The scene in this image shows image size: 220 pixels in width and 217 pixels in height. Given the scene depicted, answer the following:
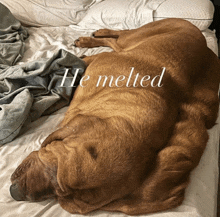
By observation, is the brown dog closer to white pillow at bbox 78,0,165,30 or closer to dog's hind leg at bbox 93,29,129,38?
dog's hind leg at bbox 93,29,129,38

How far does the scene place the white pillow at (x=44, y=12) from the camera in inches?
98.6

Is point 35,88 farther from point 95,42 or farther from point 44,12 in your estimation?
point 44,12

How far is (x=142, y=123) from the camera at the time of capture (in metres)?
0.89

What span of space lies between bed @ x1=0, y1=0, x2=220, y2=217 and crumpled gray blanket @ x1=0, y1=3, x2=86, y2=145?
0.06 ft

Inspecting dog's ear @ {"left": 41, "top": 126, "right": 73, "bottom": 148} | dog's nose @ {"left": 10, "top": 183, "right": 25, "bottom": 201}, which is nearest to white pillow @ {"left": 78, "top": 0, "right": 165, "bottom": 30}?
dog's ear @ {"left": 41, "top": 126, "right": 73, "bottom": 148}

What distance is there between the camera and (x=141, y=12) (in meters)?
2.29

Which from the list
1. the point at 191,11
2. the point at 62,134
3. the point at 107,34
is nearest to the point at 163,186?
the point at 62,134

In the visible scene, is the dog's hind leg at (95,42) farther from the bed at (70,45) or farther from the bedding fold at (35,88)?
the bedding fold at (35,88)

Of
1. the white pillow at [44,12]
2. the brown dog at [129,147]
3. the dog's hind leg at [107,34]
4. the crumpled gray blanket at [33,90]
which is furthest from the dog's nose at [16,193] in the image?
the white pillow at [44,12]

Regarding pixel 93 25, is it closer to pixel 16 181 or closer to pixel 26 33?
pixel 26 33

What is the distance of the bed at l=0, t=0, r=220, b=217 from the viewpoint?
91 cm

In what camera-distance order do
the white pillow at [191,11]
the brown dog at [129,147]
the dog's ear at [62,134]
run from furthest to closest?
the white pillow at [191,11] → the dog's ear at [62,134] → the brown dog at [129,147]

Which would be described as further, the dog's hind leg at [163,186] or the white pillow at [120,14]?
the white pillow at [120,14]

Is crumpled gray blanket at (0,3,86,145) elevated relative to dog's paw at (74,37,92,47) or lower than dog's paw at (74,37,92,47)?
elevated
